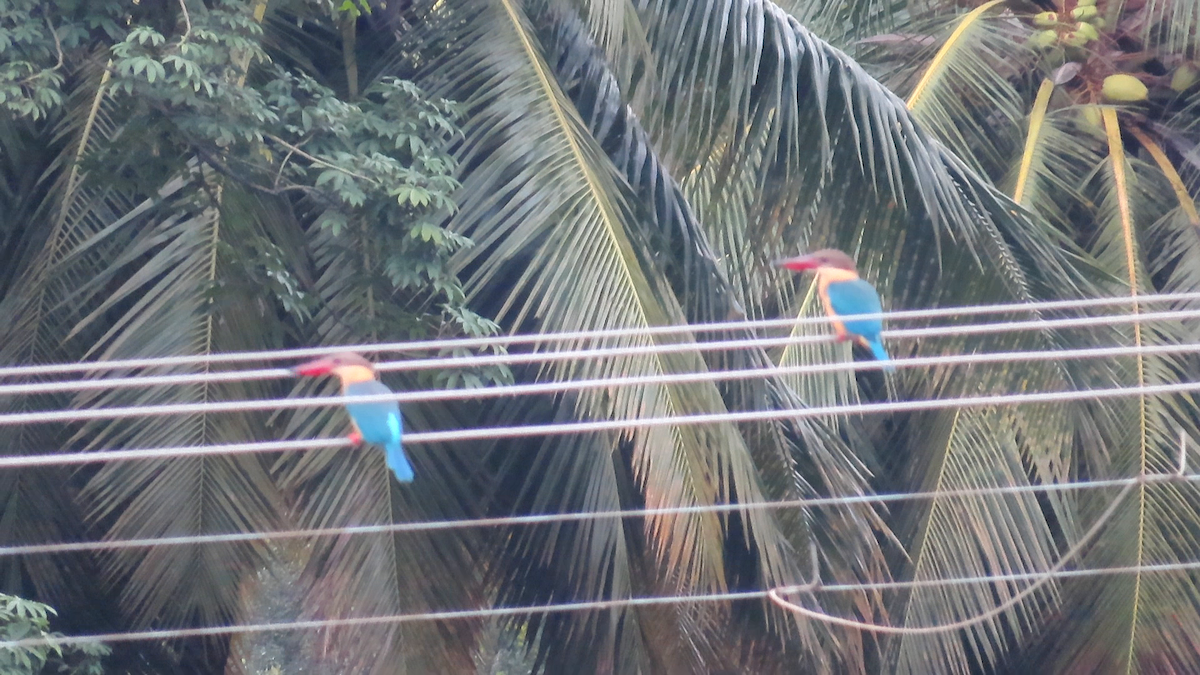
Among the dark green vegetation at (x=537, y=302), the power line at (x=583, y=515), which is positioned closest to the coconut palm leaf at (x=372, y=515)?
the dark green vegetation at (x=537, y=302)

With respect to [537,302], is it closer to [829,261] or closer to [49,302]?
[829,261]

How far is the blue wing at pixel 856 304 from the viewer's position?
15.5 ft

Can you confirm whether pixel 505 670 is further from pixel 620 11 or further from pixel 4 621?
pixel 620 11

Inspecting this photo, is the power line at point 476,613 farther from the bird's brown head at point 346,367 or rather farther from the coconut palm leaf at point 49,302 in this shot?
the coconut palm leaf at point 49,302

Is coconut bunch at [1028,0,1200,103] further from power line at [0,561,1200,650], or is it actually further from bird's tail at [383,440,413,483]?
bird's tail at [383,440,413,483]

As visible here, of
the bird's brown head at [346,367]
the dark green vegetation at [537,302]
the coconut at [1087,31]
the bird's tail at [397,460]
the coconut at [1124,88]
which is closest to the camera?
the bird's tail at [397,460]

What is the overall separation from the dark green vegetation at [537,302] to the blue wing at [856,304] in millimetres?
619

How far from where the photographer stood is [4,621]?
5070mm

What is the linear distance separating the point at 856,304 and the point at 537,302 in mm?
1774

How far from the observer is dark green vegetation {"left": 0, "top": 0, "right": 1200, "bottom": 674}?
516cm

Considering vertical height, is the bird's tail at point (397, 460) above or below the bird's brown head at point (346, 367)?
below

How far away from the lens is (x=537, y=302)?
19.7 feet

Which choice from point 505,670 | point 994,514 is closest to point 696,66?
point 994,514

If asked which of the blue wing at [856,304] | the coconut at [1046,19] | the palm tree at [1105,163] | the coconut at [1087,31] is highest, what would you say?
the blue wing at [856,304]
